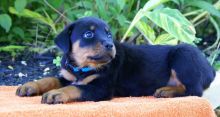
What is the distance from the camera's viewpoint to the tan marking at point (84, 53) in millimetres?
3754

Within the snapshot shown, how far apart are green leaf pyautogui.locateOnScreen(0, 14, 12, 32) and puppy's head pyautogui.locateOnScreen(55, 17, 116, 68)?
98 cm

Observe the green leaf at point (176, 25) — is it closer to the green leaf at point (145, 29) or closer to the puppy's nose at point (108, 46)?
the green leaf at point (145, 29)

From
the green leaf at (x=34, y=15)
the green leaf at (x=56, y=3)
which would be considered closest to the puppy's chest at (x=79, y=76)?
the green leaf at (x=34, y=15)

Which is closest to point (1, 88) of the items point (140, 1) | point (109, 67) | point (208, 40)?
point (109, 67)

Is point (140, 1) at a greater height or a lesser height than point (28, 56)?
greater

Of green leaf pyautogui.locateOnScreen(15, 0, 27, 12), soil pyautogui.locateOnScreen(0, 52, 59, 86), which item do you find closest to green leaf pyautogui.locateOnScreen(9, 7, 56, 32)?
green leaf pyautogui.locateOnScreen(15, 0, 27, 12)

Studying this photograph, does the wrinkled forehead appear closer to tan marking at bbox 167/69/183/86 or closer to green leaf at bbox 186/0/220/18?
tan marking at bbox 167/69/183/86

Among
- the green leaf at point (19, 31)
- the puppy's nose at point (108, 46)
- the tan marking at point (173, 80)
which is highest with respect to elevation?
the puppy's nose at point (108, 46)

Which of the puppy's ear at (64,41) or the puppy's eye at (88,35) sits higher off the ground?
the puppy's eye at (88,35)

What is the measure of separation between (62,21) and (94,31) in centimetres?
158

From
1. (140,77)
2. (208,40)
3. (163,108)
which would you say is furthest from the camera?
(208,40)

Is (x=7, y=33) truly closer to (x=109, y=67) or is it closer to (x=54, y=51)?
(x=54, y=51)

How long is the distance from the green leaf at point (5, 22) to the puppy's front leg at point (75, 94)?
4.02ft

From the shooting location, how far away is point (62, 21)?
17.6ft
